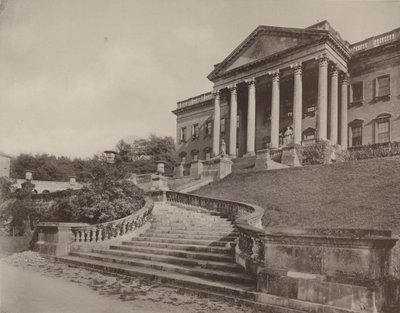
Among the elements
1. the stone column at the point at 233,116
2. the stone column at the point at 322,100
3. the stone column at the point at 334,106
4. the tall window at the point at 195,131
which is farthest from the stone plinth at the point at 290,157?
the tall window at the point at 195,131

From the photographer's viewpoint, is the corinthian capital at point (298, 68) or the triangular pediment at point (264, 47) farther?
the triangular pediment at point (264, 47)

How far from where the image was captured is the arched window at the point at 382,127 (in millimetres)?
32969

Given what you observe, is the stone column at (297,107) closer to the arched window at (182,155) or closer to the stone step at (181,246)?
the stone step at (181,246)

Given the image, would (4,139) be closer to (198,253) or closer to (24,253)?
(198,253)

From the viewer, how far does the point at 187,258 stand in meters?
11.7

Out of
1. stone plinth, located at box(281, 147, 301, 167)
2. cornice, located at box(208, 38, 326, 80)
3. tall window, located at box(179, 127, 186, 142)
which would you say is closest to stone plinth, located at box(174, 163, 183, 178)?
cornice, located at box(208, 38, 326, 80)

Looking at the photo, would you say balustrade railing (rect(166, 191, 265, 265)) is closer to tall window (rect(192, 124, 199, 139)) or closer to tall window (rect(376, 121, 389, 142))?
tall window (rect(376, 121, 389, 142))

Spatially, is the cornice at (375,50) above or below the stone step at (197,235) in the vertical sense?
above

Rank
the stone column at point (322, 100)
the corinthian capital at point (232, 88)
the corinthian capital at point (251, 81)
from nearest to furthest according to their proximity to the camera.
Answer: the stone column at point (322, 100) → the corinthian capital at point (251, 81) → the corinthian capital at point (232, 88)

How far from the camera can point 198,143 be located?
170ft

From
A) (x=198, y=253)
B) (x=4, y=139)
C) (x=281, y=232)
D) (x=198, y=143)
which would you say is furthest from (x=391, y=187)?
(x=198, y=143)

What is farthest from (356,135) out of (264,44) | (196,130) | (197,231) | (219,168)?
(197,231)

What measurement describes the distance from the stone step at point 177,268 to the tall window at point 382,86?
28838 mm

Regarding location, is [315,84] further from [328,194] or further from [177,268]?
[177,268]
